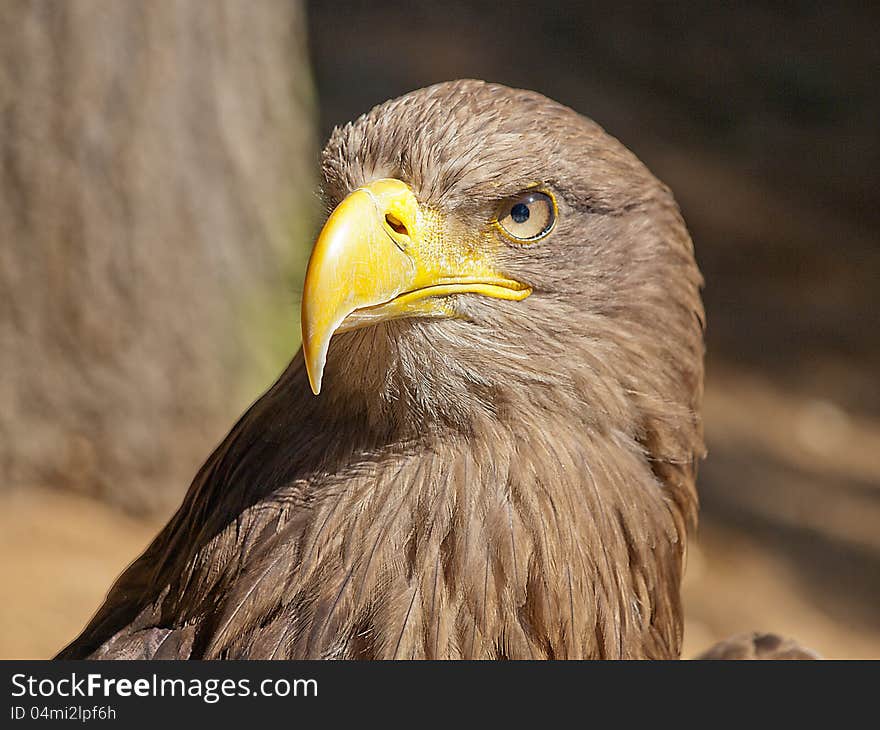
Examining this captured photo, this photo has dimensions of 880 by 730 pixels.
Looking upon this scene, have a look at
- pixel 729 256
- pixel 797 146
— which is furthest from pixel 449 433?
pixel 797 146

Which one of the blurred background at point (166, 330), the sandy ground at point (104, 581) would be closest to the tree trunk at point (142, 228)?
the blurred background at point (166, 330)

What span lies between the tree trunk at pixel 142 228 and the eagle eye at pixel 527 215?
2288 mm

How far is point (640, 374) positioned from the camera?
78.4 inches

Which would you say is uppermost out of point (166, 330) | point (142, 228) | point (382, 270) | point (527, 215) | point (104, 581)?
point (142, 228)

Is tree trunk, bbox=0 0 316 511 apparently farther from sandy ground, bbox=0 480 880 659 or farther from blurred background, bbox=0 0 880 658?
sandy ground, bbox=0 480 880 659

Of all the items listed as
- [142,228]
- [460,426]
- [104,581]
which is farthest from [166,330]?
[460,426]

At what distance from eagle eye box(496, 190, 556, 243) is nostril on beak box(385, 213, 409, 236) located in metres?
0.16

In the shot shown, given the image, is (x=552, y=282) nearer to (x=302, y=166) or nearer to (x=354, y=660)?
(x=354, y=660)

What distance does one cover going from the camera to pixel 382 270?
1785 millimetres

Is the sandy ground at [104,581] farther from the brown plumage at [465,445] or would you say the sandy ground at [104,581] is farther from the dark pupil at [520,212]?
the dark pupil at [520,212]

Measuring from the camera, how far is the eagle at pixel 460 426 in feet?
6.19

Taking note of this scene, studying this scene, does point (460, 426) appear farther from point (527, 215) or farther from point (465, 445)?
point (527, 215)

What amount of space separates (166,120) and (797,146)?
4.34 meters

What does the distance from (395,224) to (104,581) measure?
8.96 ft
